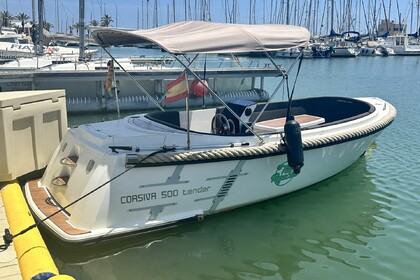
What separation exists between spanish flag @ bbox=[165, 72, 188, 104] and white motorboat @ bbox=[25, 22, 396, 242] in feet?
1.13

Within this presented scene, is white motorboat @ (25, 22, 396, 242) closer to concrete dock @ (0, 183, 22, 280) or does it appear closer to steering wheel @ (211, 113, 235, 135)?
steering wheel @ (211, 113, 235, 135)

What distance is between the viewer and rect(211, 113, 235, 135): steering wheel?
6906 mm

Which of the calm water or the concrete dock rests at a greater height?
the concrete dock

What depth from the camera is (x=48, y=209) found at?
5.33 meters

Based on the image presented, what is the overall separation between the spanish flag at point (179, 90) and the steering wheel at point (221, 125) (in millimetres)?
1883

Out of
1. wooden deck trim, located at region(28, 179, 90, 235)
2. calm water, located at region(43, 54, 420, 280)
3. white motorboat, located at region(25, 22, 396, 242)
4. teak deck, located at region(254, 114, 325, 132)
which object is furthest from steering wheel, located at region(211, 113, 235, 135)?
wooden deck trim, located at region(28, 179, 90, 235)

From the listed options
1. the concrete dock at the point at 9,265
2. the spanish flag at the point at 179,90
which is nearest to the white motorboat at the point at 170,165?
the spanish flag at the point at 179,90

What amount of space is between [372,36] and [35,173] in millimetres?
76582

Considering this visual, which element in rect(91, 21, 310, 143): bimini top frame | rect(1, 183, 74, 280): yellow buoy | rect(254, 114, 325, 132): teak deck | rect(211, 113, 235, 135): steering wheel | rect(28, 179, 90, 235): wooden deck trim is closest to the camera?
rect(1, 183, 74, 280): yellow buoy

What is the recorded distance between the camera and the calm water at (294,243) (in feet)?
16.2

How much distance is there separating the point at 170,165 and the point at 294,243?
→ 2.01m

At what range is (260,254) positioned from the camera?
5.34 metres

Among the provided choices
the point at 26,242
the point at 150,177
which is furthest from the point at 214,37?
the point at 26,242

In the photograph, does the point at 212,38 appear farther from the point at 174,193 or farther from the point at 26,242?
the point at 26,242
